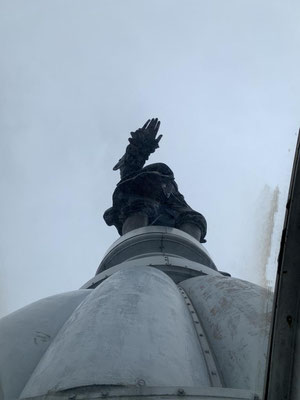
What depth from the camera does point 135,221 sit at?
16.6 meters

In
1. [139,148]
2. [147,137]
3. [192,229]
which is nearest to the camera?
[192,229]

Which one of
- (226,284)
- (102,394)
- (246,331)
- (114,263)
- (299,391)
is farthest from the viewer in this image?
(114,263)

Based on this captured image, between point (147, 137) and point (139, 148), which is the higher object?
point (147, 137)

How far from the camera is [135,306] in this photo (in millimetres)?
6156

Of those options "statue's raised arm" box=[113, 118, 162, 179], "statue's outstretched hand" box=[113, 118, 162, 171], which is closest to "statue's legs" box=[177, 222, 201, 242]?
"statue's raised arm" box=[113, 118, 162, 179]

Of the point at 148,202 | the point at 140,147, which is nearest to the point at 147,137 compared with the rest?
the point at 140,147

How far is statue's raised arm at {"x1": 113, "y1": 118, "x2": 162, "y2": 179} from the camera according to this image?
1978 centimetres

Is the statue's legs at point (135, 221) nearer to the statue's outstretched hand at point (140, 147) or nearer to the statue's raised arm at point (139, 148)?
the statue's raised arm at point (139, 148)

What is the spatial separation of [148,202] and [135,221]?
2.82 ft

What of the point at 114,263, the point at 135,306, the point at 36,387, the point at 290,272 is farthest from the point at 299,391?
the point at 114,263

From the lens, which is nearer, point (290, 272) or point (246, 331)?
point (290, 272)

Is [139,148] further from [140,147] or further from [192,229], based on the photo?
[192,229]

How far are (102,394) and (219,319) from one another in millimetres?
3098

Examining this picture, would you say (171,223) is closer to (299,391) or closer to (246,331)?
(246,331)
